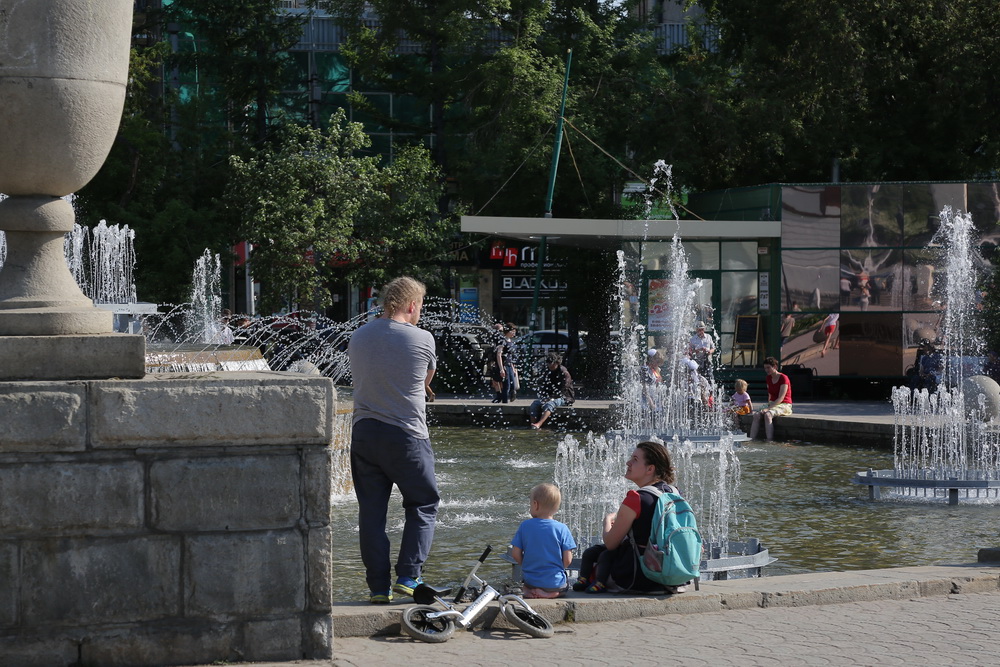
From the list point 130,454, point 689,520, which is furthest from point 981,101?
point 130,454

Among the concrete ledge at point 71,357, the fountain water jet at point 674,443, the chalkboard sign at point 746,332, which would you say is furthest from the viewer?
the chalkboard sign at point 746,332

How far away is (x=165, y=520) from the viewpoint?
5.41 m

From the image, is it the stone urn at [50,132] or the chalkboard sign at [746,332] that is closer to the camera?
the stone urn at [50,132]

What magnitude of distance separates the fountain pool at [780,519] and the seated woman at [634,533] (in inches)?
62.6

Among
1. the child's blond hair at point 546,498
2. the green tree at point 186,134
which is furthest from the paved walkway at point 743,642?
the green tree at point 186,134

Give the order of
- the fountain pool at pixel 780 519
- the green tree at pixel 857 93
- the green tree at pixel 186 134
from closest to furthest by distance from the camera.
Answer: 1. the fountain pool at pixel 780 519
2. the green tree at pixel 857 93
3. the green tree at pixel 186 134

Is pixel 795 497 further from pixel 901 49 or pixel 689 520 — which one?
pixel 901 49

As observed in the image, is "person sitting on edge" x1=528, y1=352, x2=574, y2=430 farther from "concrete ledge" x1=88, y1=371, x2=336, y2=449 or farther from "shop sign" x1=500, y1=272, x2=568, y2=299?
"shop sign" x1=500, y1=272, x2=568, y2=299

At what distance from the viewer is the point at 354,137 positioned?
30.1 meters

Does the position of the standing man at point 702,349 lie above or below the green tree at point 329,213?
below

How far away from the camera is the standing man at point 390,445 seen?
6.34m

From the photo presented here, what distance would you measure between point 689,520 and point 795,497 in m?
6.19

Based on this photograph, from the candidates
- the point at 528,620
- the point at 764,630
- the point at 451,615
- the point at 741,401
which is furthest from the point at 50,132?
the point at 741,401

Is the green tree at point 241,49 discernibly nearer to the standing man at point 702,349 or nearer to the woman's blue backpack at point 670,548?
the standing man at point 702,349
